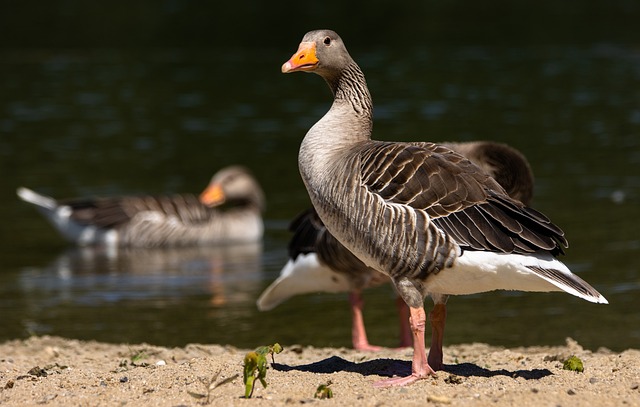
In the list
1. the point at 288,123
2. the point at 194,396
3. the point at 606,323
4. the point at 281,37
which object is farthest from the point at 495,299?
the point at 281,37

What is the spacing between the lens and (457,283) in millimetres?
7148

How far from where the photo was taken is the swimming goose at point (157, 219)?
18.6m

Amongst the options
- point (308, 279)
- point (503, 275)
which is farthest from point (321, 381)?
point (308, 279)

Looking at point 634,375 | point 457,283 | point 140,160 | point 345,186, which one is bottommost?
point 634,375

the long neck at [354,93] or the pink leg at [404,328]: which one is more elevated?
the long neck at [354,93]

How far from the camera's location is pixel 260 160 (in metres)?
24.3

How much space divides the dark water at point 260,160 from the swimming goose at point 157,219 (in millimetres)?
415

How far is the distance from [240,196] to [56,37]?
3370 cm

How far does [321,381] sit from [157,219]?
38.7 feet

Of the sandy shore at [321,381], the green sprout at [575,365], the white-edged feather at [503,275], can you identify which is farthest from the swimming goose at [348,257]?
the white-edged feather at [503,275]

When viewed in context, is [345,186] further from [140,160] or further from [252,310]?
[140,160]

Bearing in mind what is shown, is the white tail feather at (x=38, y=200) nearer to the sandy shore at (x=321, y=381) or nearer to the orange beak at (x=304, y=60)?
the sandy shore at (x=321, y=381)

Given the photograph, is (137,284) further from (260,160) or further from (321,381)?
(260,160)

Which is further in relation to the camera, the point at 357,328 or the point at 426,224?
the point at 357,328
